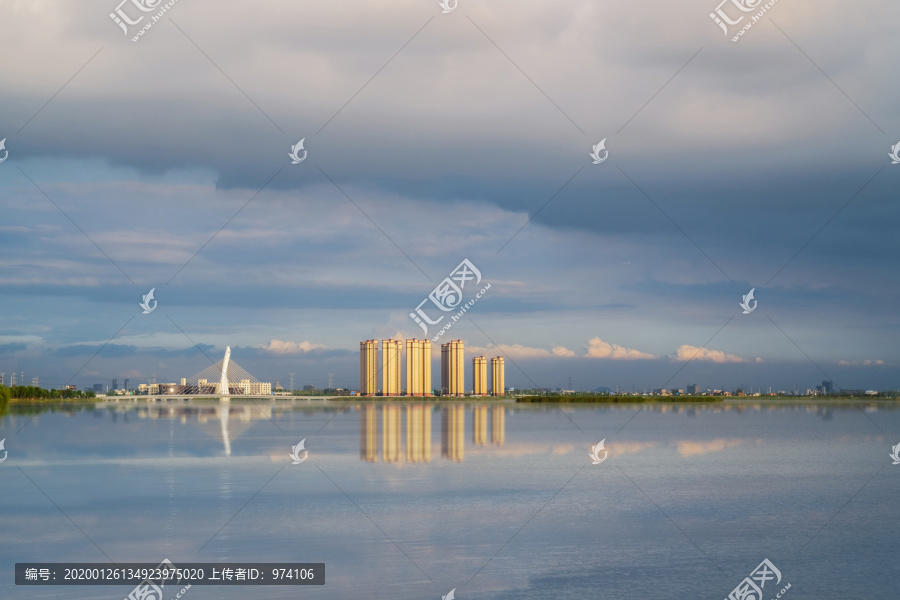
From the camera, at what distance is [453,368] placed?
164750 millimetres

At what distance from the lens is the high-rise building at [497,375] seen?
186625 millimetres

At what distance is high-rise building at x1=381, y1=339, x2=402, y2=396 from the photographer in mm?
159625

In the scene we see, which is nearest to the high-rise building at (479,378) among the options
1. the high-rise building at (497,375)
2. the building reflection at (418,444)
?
the high-rise building at (497,375)

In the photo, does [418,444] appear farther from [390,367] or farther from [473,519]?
[390,367]

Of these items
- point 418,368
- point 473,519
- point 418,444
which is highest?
point 418,368

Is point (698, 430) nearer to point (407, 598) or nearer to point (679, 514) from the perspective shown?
point (679, 514)

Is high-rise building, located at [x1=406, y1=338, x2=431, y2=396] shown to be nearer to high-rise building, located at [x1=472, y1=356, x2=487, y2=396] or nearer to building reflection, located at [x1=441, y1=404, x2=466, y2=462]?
high-rise building, located at [x1=472, y1=356, x2=487, y2=396]

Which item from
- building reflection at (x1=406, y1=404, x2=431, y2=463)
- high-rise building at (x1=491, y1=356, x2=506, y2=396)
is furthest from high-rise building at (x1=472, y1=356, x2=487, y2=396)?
building reflection at (x1=406, y1=404, x2=431, y2=463)

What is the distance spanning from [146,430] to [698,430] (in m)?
28.5

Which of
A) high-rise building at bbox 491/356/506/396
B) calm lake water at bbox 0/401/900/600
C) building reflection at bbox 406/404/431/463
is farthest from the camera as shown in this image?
high-rise building at bbox 491/356/506/396

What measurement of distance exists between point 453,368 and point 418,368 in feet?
22.3

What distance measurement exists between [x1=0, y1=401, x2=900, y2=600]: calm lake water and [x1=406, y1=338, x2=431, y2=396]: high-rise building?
130058mm

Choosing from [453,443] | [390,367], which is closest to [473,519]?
[453,443]

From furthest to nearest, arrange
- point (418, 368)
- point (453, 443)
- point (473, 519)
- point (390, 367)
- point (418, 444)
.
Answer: point (418, 368) → point (390, 367) → point (453, 443) → point (418, 444) → point (473, 519)
